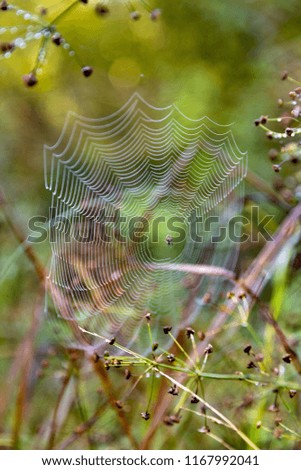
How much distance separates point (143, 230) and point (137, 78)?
4.49 feet

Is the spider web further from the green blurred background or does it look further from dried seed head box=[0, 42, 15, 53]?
dried seed head box=[0, 42, 15, 53]

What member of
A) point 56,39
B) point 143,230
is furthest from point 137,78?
point 56,39

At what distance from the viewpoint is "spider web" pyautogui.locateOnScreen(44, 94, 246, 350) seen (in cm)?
163

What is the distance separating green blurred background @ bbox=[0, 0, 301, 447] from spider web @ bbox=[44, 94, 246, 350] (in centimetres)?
18

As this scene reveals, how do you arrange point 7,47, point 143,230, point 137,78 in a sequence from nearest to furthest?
1. point 7,47
2. point 143,230
3. point 137,78

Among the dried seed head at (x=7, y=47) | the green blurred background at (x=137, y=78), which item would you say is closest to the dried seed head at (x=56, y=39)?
the dried seed head at (x=7, y=47)

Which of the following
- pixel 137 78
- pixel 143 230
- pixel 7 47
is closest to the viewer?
pixel 7 47

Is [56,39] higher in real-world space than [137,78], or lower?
higher

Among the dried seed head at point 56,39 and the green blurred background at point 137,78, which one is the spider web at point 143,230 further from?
the dried seed head at point 56,39

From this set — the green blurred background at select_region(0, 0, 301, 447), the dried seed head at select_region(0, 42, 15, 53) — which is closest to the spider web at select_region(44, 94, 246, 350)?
the green blurred background at select_region(0, 0, 301, 447)

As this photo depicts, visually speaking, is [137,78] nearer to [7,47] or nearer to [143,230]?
[143,230]

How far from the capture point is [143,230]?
79.5 inches
